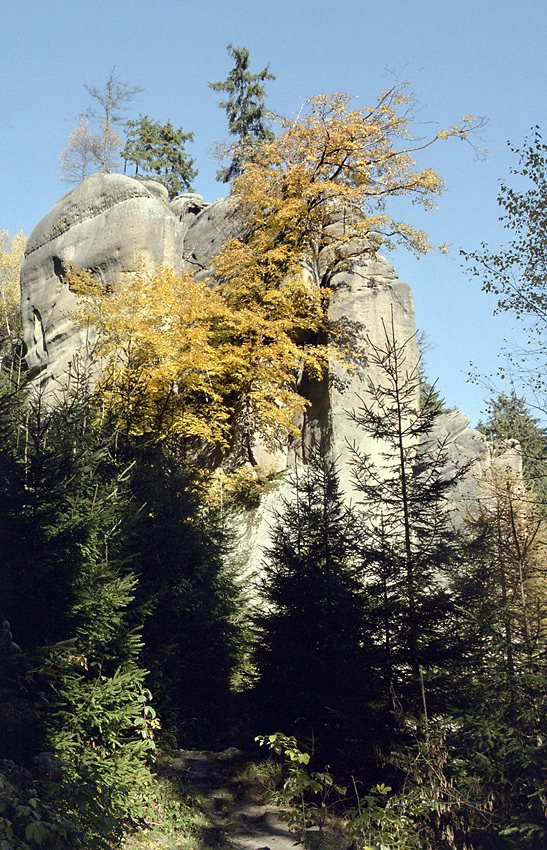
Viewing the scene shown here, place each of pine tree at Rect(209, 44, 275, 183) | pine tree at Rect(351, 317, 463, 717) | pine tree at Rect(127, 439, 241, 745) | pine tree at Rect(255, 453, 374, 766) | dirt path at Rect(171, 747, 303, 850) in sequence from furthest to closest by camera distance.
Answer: pine tree at Rect(209, 44, 275, 183)
pine tree at Rect(127, 439, 241, 745)
pine tree at Rect(255, 453, 374, 766)
dirt path at Rect(171, 747, 303, 850)
pine tree at Rect(351, 317, 463, 717)

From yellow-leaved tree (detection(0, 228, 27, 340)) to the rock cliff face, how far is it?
8.69m

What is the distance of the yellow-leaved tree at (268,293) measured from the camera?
18.3 m

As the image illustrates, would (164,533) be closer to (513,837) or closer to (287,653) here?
(287,653)

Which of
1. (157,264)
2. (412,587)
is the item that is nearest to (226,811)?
(412,587)

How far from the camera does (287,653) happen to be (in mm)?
10102

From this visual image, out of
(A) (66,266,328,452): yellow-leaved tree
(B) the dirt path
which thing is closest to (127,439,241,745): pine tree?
(B) the dirt path

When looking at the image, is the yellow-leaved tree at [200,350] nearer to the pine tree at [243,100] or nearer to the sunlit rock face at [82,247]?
the sunlit rock face at [82,247]

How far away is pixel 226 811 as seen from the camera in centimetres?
912

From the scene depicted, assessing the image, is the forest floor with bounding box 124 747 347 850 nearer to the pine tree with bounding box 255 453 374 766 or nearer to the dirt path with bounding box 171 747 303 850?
the dirt path with bounding box 171 747 303 850

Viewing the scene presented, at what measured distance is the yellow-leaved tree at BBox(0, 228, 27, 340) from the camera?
36134mm

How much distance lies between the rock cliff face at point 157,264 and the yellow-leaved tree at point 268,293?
2.56 ft

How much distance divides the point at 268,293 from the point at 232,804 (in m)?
13.7

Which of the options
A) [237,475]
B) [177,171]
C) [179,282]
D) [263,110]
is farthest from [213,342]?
[177,171]

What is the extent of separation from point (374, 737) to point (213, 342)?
1390cm
